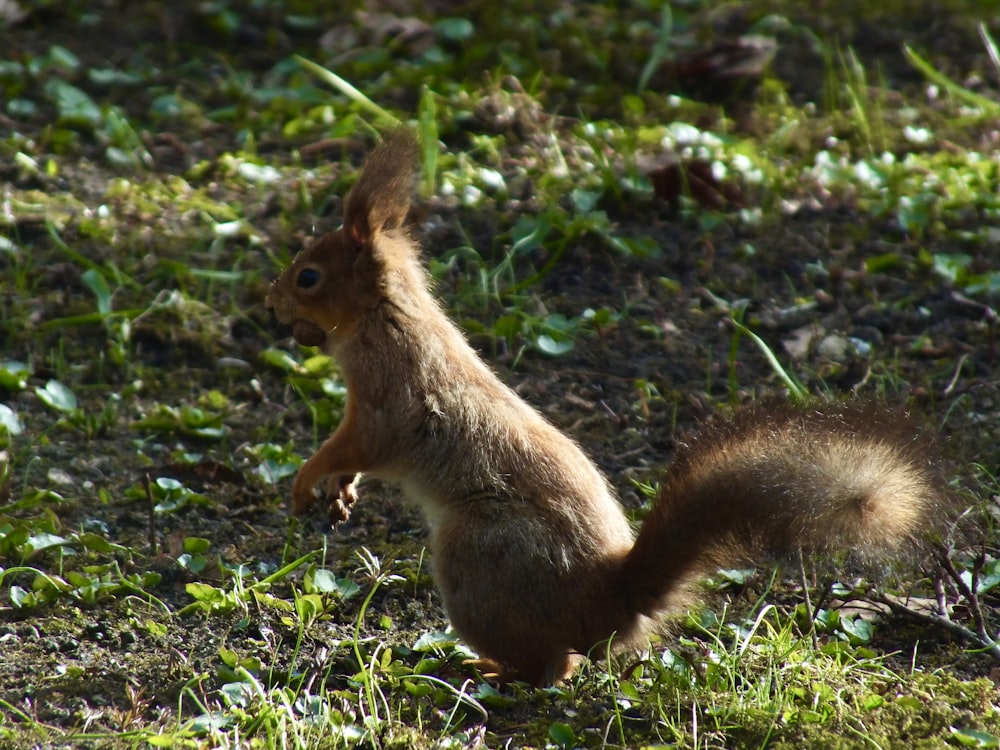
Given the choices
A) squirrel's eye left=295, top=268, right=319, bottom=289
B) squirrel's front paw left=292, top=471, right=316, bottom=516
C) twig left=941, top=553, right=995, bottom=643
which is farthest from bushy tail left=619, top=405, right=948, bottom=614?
squirrel's eye left=295, top=268, right=319, bottom=289

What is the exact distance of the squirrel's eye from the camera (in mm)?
2930

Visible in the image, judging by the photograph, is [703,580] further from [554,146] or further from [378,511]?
[554,146]

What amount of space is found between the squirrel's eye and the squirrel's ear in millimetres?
120

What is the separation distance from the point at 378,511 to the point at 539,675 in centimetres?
81

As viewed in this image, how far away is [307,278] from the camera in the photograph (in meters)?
2.94

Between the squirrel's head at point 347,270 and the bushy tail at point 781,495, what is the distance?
0.86m

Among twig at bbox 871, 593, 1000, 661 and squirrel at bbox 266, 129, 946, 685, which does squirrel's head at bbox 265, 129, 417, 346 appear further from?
twig at bbox 871, 593, 1000, 661

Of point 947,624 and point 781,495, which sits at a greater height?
point 781,495

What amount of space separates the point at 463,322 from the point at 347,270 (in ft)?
2.78

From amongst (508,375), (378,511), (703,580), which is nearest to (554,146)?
(508,375)

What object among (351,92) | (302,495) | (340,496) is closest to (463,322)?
(351,92)

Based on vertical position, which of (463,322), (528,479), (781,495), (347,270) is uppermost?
(781,495)

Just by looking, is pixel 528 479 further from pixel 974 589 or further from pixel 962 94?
pixel 962 94

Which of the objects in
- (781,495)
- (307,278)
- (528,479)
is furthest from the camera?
(307,278)
